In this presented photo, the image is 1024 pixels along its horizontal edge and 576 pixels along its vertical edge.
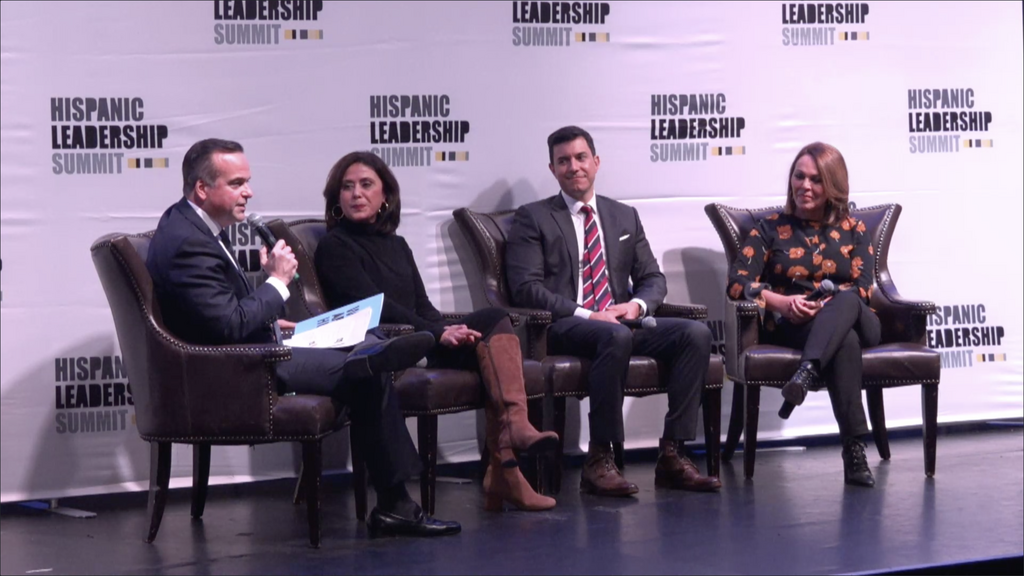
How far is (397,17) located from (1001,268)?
10.5ft

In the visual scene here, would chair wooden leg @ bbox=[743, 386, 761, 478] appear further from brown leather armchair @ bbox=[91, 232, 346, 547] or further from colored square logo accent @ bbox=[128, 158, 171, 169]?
colored square logo accent @ bbox=[128, 158, 171, 169]

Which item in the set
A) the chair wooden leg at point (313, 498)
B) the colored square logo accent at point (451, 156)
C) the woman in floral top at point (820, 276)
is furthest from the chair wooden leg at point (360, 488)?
the woman in floral top at point (820, 276)

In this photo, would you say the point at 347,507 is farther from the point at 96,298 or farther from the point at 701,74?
the point at 701,74

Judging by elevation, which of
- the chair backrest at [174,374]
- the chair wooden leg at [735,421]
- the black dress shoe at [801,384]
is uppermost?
the chair backrest at [174,374]

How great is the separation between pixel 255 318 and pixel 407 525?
2.75 ft

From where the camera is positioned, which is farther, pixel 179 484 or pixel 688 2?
pixel 688 2

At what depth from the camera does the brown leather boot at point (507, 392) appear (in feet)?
14.2

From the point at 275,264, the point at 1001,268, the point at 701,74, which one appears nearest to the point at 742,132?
the point at 701,74

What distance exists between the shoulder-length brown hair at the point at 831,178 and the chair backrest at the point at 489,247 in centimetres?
127

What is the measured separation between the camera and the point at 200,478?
14.8 ft

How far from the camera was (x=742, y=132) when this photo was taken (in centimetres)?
584

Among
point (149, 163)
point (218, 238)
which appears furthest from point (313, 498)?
point (149, 163)

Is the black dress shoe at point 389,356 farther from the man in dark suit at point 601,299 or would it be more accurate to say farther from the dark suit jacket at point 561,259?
the dark suit jacket at point 561,259

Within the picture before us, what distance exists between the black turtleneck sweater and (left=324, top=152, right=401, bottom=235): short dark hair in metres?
0.04
